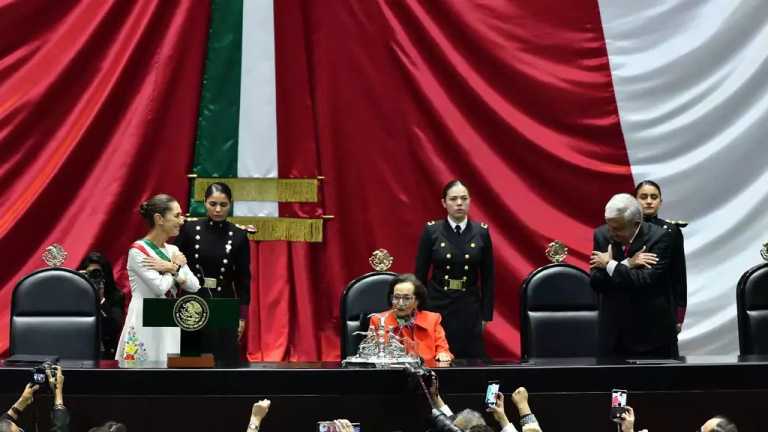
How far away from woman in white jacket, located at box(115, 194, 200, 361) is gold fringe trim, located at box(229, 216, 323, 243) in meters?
1.77

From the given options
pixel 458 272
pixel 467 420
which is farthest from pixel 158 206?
pixel 467 420

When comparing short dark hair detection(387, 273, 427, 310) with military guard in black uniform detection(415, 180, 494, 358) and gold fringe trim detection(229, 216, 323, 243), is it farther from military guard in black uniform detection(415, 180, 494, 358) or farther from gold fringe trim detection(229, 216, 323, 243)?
gold fringe trim detection(229, 216, 323, 243)

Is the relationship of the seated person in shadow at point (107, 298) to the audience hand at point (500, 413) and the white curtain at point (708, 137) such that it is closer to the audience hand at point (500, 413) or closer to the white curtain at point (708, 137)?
the audience hand at point (500, 413)

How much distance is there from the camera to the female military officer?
215 inches

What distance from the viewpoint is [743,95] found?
Answer: 23.7ft

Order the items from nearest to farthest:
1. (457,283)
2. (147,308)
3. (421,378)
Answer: (421,378)
(147,308)
(457,283)

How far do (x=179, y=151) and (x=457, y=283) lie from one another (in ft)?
6.55

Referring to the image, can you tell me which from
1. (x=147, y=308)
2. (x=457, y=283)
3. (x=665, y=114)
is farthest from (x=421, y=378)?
(x=665, y=114)

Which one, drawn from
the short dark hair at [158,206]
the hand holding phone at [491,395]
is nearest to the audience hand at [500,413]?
the hand holding phone at [491,395]

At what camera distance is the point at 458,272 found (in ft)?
19.8

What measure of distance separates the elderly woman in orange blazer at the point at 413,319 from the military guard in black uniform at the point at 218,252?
118 cm

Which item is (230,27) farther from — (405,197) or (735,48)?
(735,48)

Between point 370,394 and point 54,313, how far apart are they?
1.87 metres

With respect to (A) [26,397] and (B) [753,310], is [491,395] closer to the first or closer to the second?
(A) [26,397]
